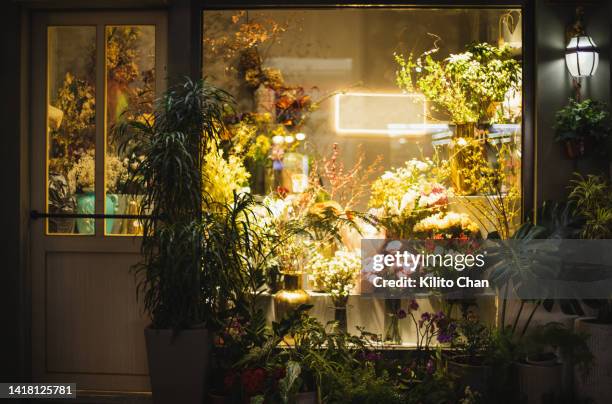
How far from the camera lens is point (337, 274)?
18.4ft

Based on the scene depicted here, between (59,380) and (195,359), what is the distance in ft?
4.45

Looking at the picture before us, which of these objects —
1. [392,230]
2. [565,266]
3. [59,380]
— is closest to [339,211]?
[392,230]

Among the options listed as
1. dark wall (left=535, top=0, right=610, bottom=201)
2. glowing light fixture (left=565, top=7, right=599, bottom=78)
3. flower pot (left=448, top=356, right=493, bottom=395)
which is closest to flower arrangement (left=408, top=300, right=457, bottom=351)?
flower pot (left=448, top=356, right=493, bottom=395)

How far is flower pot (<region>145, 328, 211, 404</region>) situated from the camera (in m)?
4.67

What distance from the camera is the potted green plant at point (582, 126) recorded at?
5148 mm

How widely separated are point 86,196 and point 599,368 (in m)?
3.77

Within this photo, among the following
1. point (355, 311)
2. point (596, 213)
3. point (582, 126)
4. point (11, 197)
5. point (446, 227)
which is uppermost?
point (582, 126)

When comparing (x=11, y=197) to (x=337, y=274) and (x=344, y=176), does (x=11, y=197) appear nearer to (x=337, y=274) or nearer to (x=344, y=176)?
(x=337, y=274)

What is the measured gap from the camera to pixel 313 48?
6.47 meters

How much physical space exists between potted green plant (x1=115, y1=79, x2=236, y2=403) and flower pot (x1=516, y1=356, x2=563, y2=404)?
2.01 metres

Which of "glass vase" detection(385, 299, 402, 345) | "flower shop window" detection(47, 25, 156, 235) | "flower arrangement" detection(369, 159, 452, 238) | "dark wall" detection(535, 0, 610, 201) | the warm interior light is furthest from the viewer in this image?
"flower arrangement" detection(369, 159, 452, 238)

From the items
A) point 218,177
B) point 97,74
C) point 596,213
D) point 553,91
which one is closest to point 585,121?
point 553,91

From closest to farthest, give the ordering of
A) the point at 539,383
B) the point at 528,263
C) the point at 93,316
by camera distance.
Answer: the point at 539,383, the point at 528,263, the point at 93,316

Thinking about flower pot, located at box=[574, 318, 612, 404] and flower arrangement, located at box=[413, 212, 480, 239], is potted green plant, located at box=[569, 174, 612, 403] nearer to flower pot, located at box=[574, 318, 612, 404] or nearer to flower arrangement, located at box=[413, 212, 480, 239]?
flower pot, located at box=[574, 318, 612, 404]
